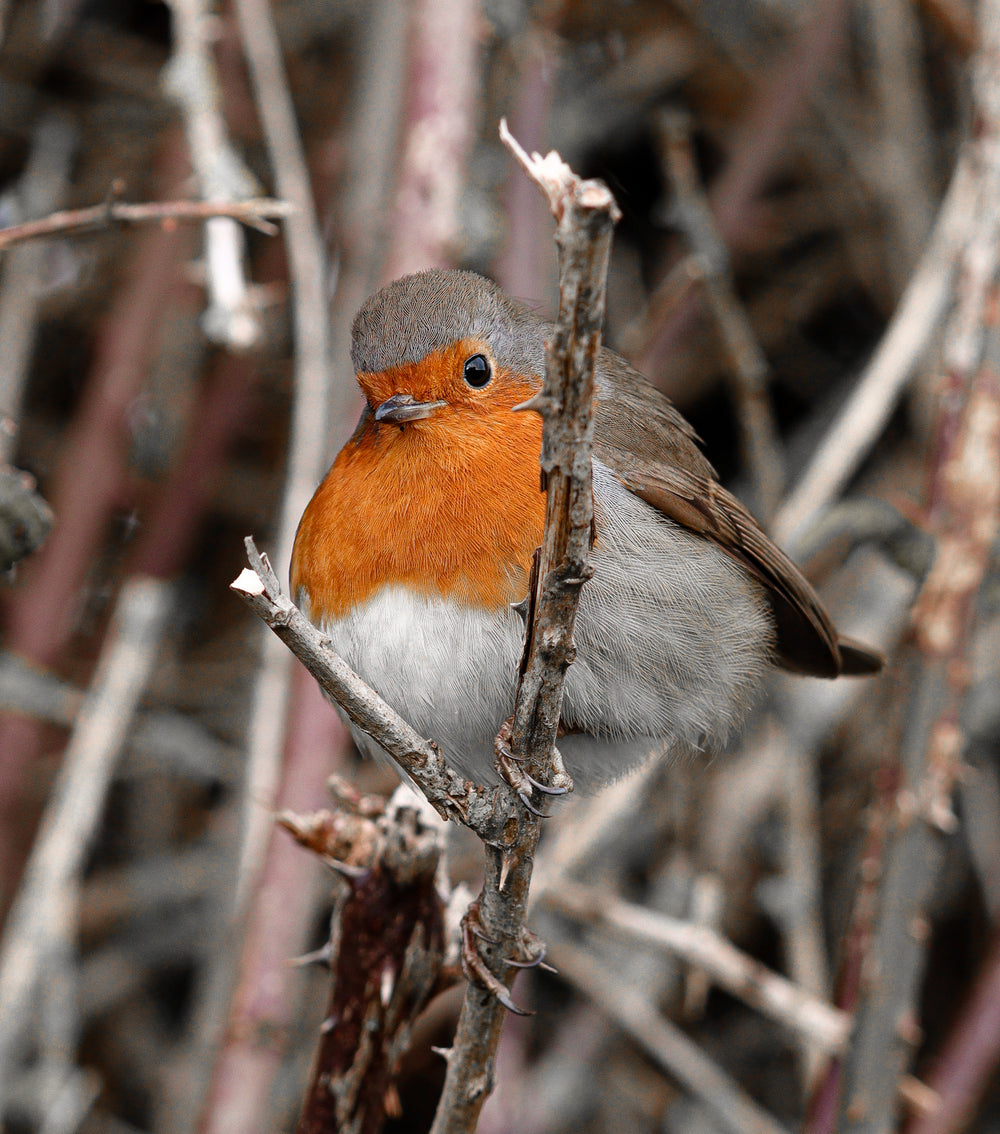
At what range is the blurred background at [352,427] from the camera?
8.59 feet

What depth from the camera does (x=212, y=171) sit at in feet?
7.47

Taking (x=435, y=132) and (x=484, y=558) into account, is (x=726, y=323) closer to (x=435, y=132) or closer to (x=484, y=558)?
(x=435, y=132)

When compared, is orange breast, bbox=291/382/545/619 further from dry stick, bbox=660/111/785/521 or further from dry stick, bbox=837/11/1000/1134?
dry stick, bbox=660/111/785/521

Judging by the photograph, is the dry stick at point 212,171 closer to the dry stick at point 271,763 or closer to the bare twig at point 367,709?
the dry stick at point 271,763

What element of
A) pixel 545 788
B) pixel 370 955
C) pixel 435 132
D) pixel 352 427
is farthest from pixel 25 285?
pixel 545 788

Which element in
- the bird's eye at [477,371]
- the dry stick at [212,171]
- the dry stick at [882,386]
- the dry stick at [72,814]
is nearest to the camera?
the bird's eye at [477,371]

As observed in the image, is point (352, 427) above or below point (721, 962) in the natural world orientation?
above

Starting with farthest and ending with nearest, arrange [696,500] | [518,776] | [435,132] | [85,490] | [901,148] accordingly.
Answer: [901,148] → [85,490] → [435,132] → [696,500] → [518,776]

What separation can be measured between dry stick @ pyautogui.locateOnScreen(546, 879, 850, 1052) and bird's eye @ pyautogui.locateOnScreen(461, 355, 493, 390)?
1177 millimetres

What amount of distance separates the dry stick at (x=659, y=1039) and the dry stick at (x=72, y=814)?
1.23 metres

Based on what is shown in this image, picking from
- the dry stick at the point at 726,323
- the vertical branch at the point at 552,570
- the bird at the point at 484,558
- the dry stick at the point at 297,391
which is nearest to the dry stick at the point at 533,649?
the vertical branch at the point at 552,570

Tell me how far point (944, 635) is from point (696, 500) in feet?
2.05

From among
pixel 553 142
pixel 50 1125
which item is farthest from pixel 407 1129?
pixel 553 142

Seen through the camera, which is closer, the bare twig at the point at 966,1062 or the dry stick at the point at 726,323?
the bare twig at the point at 966,1062
